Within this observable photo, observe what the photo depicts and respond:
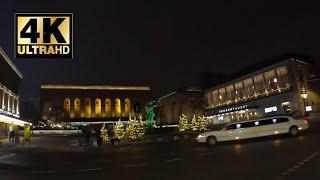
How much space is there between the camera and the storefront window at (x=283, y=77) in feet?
250

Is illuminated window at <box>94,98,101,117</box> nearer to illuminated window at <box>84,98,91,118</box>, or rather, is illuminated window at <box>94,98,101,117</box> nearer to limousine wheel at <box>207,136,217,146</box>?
illuminated window at <box>84,98,91,118</box>

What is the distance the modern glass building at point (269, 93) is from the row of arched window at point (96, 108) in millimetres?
35726

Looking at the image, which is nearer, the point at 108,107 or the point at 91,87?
the point at 91,87

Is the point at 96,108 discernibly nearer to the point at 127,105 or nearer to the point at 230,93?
the point at 127,105

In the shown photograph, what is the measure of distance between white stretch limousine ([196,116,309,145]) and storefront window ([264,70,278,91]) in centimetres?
4974

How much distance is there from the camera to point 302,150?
21297 mm

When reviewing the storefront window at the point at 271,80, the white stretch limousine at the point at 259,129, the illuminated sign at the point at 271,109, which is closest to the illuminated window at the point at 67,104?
the storefront window at the point at 271,80

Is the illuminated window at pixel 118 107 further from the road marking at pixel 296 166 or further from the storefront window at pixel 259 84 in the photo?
the road marking at pixel 296 166

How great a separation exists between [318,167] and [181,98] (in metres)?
108

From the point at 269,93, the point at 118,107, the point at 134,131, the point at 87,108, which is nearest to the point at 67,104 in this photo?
the point at 87,108

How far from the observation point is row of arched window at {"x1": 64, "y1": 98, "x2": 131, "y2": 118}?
432 ft

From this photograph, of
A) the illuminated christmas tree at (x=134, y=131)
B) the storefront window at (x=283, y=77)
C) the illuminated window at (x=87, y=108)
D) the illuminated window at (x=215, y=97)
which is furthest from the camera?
the illuminated window at (x=87, y=108)

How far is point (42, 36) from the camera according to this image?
9906mm

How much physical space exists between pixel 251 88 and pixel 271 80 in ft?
30.3
